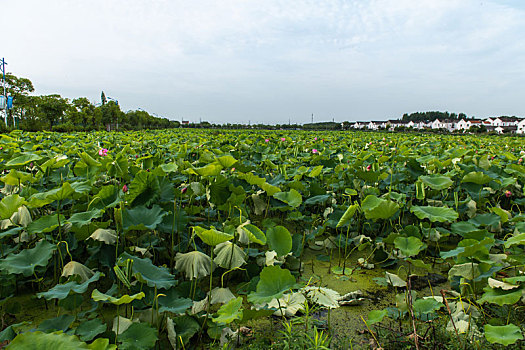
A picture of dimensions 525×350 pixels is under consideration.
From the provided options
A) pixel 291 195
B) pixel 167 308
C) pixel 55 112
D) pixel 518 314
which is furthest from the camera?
pixel 55 112

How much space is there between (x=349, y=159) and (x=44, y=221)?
3130 mm

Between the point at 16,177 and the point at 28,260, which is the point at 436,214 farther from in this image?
the point at 16,177

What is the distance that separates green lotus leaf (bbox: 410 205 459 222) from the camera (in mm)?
1602

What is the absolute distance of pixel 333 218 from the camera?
6.96 feet

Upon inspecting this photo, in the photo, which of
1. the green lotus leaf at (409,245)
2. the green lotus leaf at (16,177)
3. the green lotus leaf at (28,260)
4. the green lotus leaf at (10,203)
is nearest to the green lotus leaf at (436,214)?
the green lotus leaf at (409,245)

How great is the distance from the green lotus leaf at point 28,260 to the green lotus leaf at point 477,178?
8.16 ft

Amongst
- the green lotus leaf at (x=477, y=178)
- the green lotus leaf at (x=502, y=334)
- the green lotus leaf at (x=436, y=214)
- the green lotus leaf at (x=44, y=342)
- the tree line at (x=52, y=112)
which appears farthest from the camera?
the tree line at (x=52, y=112)

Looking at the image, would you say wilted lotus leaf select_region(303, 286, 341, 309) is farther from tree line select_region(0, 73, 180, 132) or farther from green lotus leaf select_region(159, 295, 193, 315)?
tree line select_region(0, 73, 180, 132)

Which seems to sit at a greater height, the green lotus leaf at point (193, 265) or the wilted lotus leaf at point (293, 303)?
the green lotus leaf at point (193, 265)

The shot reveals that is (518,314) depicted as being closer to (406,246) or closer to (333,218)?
(406,246)

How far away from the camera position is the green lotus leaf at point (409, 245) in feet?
4.82

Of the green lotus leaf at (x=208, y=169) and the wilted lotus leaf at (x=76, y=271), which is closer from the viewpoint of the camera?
the wilted lotus leaf at (x=76, y=271)

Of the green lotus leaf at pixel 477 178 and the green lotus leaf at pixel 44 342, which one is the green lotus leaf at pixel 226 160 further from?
the green lotus leaf at pixel 477 178

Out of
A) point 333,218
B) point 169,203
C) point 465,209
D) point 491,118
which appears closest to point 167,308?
point 169,203
